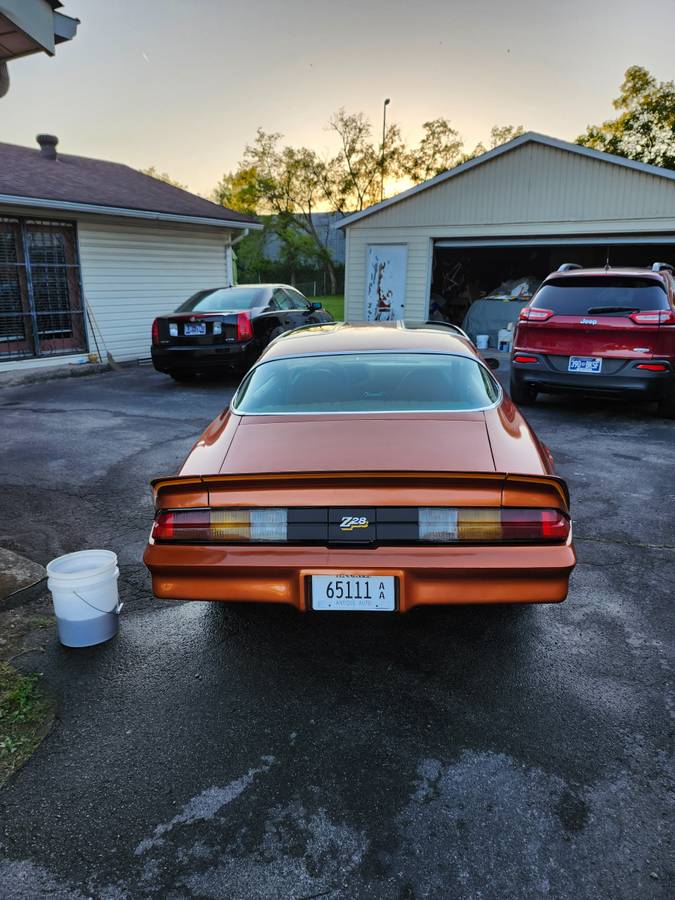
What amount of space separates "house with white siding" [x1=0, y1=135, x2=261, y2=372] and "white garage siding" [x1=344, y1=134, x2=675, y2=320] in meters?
3.75

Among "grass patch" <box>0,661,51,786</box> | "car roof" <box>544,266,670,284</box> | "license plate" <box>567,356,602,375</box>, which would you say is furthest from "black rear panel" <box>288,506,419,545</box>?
"car roof" <box>544,266,670,284</box>

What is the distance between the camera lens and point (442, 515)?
2396 millimetres

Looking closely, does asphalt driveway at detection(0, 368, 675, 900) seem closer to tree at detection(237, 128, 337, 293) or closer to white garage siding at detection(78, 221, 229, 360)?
white garage siding at detection(78, 221, 229, 360)

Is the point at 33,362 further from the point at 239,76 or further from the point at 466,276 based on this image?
the point at 466,276

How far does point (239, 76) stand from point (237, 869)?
1957 centimetres

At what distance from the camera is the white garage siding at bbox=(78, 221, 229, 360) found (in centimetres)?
1248

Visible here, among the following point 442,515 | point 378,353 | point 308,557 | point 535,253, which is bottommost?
point 308,557

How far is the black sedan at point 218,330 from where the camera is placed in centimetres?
953

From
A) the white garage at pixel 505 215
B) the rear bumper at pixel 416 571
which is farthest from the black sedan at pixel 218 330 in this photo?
the rear bumper at pixel 416 571

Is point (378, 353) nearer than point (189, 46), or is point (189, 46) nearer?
point (378, 353)

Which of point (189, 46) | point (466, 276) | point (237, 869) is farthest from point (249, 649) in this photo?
point (466, 276)

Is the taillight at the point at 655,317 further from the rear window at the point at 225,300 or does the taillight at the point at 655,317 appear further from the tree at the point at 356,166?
the tree at the point at 356,166

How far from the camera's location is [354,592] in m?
2.37

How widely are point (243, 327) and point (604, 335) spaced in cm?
521
